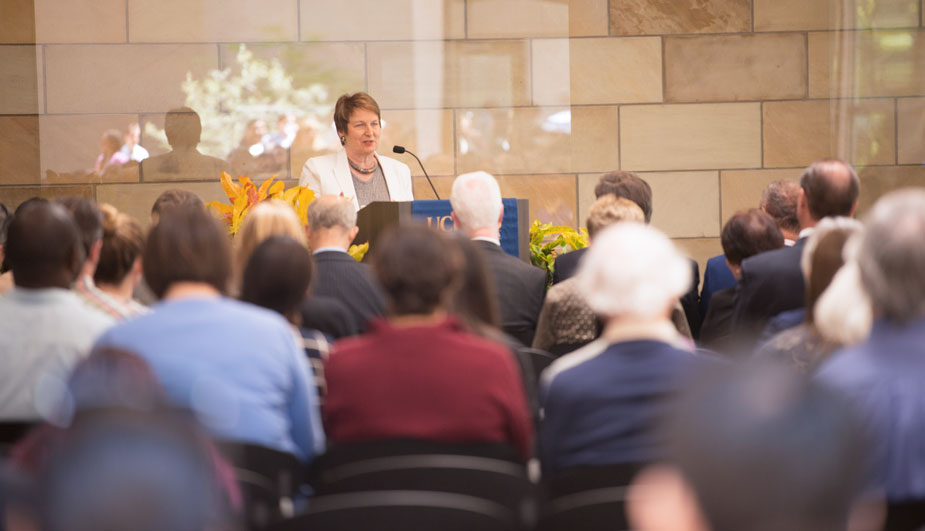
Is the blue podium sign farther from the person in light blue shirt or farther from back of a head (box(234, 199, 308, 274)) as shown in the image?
the person in light blue shirt

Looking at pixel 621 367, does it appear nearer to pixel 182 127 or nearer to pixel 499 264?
pixel 499 264

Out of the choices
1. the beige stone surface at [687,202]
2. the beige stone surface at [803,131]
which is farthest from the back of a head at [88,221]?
the beige stone surface at [803,131]

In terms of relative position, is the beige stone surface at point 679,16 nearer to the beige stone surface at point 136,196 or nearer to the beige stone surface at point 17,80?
the beige stone surface at point 136,196

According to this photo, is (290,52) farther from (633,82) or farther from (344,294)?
(344,294)

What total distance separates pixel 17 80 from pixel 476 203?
16.8ft

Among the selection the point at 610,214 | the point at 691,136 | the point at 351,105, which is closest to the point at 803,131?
the point at 691,136

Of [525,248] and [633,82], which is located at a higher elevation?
[633,82]

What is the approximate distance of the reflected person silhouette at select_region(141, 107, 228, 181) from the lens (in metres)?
→ 8.12

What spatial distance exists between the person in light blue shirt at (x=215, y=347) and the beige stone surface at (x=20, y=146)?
5986 millimetres

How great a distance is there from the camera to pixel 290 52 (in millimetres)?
8211

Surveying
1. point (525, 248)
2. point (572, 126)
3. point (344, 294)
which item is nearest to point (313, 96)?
point (572, 126)

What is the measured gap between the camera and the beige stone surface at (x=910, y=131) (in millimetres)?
8414

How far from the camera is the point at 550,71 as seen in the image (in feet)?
27.3

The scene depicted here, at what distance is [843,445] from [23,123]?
8276mm
